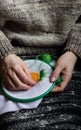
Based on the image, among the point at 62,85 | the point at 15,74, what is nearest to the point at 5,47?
the point at 15,74

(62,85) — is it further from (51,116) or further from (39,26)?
(39,26)

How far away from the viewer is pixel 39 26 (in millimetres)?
1081

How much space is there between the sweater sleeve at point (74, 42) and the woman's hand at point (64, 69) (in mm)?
13

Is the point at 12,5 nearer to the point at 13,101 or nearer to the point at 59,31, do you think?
the point at 59,31

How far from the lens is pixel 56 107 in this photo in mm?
945

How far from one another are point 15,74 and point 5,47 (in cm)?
10

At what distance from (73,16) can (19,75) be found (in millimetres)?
252

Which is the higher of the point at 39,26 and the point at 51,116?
the point at 39,26

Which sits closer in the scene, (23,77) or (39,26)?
(23,77)

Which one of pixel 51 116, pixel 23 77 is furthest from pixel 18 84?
pixel 51 116

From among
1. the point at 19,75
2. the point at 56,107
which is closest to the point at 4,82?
the point at 19,75

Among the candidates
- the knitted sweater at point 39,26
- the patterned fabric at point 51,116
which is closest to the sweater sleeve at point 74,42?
the knitted sweater at point 39,26

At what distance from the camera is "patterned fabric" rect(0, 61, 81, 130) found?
909mm

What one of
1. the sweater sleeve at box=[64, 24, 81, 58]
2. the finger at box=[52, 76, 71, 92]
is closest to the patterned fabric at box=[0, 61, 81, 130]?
the finger at box=[52, 76, 71, 92]
